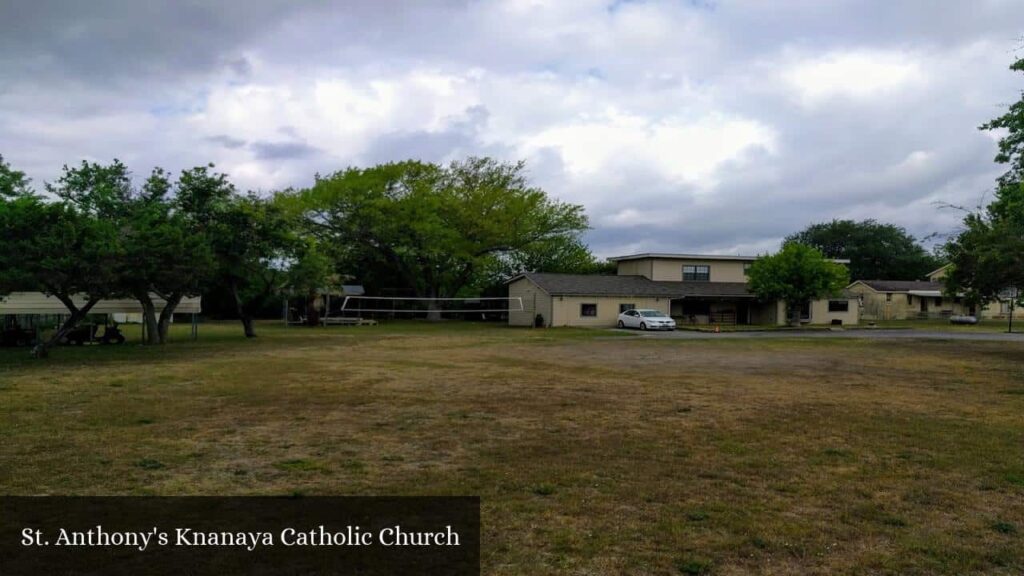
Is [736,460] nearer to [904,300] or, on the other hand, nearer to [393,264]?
[393,264]

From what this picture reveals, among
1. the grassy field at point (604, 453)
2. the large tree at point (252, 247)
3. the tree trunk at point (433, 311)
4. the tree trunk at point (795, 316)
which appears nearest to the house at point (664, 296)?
the tree trunk at point (795, 316)

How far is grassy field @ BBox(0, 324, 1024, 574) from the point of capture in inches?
199

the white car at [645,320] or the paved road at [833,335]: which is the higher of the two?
the white car at [645,320]

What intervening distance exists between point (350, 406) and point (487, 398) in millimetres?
2504

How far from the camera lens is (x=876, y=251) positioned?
Result: 84125mm

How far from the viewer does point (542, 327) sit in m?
43.1

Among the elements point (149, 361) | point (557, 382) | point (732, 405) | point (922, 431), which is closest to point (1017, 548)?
point (922, 431)

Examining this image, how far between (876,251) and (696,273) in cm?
4551

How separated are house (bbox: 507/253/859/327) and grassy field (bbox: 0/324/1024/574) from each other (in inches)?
1079

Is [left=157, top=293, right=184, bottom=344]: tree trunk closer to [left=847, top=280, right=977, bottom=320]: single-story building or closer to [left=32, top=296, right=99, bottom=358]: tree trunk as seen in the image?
[left=32, top=296, right=99, bottom=358]: tree trunk

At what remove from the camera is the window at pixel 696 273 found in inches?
2026

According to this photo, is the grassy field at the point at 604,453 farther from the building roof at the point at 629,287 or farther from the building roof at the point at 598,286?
the building roof at the point at 629,287

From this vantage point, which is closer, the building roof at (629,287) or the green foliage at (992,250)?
the green foliage at (992,250)

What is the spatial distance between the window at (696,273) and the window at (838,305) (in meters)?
9.26
